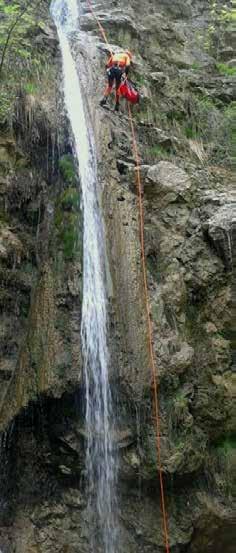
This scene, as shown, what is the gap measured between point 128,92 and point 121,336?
4.70m

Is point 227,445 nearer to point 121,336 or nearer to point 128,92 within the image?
point 121,336

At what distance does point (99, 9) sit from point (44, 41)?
3.43 m

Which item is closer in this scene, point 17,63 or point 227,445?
point 227,445

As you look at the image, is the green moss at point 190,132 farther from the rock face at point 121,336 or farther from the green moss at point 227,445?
the green moss at point 227,445

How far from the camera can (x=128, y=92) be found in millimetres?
9844

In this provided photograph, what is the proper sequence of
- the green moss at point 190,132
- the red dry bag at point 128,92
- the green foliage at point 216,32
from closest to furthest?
the red dry bag at point 128,92 → the green moss at point 190,132 → the green foliage at point 216,32

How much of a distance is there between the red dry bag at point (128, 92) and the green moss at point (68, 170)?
2114mm

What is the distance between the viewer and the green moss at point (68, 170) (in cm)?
820

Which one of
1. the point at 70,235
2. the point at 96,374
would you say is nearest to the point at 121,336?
the point at 96,374

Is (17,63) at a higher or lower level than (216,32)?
lower

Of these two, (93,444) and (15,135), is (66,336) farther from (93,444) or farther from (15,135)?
(15,135)

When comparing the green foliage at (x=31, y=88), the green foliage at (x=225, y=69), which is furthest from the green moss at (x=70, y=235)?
→ the green foliage at (x=225, y=69)

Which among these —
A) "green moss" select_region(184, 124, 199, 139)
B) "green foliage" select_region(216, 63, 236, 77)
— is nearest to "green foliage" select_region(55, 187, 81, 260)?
"green moss" select_region(184, 124, 199, 139)

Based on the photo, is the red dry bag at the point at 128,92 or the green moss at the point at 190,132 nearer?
the red dry bag at the point at 128,92
